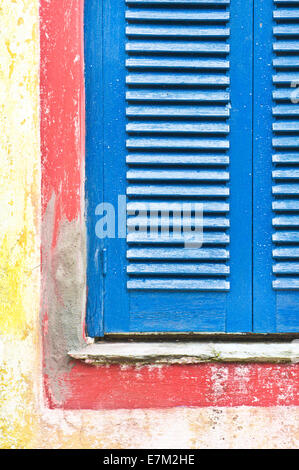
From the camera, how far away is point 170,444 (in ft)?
7.67

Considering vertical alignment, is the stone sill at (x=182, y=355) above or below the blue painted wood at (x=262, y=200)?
below

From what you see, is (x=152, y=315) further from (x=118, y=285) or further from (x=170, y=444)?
(x=170, y=444)

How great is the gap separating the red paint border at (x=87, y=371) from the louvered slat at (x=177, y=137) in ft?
0.91

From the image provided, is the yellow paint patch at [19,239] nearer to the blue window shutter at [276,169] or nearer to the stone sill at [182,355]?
the stone sill at [182,355]

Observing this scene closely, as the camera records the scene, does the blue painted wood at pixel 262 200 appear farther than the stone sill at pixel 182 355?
Yes

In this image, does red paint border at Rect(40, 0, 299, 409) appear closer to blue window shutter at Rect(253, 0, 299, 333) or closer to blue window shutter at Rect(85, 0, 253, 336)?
blue window shutter at Rect(85, 0, 253, 336)

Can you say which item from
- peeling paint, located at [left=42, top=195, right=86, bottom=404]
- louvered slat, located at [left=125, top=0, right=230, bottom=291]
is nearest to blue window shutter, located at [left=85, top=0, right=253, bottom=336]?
louvered slat, located at [left=125, top=0, right=230, bottom=291]

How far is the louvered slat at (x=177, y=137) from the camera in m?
2.39

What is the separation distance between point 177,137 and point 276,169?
0.52 m

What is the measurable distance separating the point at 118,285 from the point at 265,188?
89 centimetres

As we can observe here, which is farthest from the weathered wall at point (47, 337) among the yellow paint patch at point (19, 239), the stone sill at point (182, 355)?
the stone sill at point (182, 355)

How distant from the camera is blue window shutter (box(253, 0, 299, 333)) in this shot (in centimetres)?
241

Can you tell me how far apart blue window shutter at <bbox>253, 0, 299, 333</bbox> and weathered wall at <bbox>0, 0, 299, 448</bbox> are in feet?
1.61

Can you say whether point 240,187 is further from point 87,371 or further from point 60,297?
point 87,371
